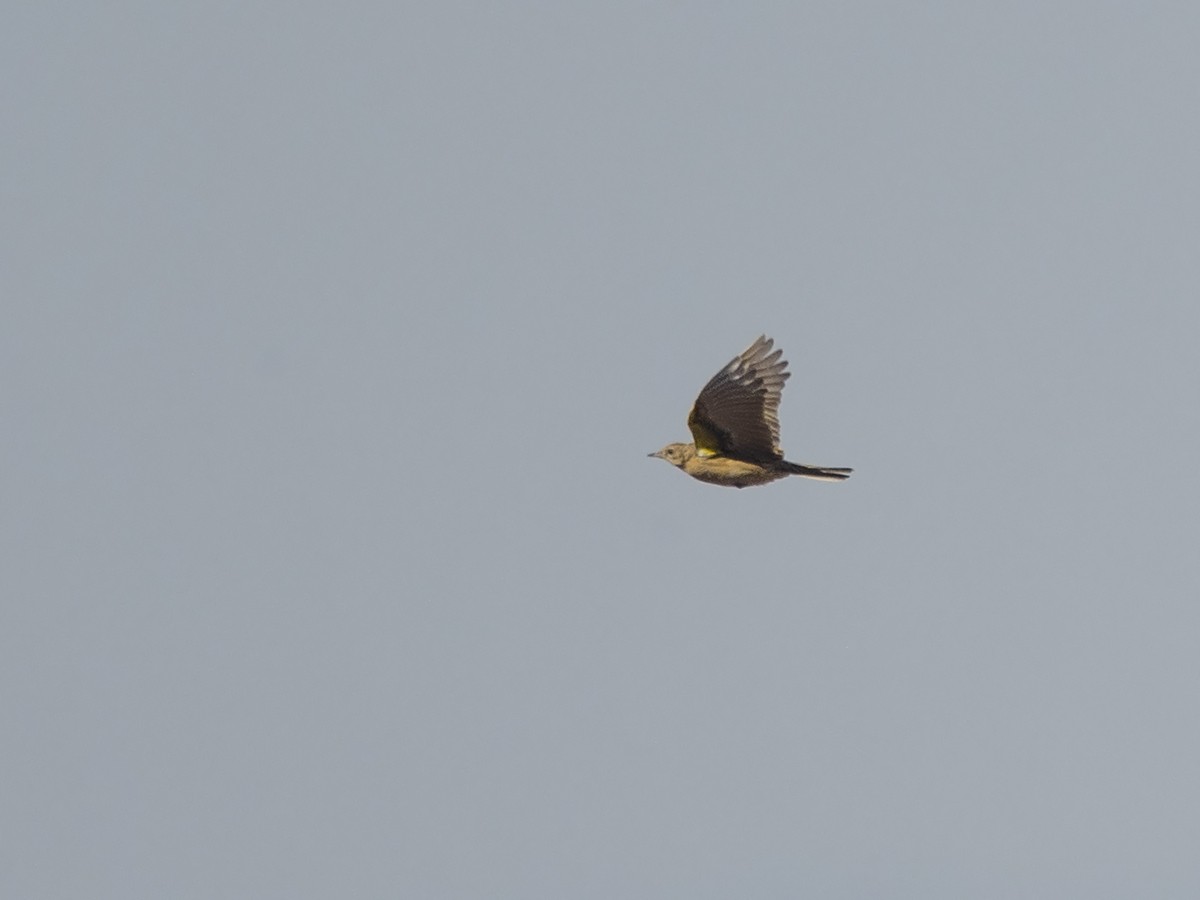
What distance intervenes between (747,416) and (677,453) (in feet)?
4.47

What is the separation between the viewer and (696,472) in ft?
61.7

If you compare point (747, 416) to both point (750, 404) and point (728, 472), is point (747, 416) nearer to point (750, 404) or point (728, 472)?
point (750, 404)

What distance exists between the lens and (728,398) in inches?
713

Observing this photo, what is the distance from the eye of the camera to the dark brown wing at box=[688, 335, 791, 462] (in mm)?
18109

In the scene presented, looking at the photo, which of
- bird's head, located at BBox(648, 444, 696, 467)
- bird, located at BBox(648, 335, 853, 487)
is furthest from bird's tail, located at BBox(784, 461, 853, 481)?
bird's head, located at BBox(648, 444, 696, 467)

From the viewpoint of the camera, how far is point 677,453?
19016 mm

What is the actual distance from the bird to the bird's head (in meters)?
0.45

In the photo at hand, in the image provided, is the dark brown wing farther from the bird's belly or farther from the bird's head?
the bird's head

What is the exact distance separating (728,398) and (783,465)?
3.94 ft

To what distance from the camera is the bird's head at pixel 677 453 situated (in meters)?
18.8

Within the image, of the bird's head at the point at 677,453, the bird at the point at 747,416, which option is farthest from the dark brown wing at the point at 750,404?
the bird's head at the point at 677,453

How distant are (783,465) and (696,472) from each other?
1.35 metres

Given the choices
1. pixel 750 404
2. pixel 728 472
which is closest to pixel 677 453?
pixel 728 472

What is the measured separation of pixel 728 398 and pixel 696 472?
131 cm
